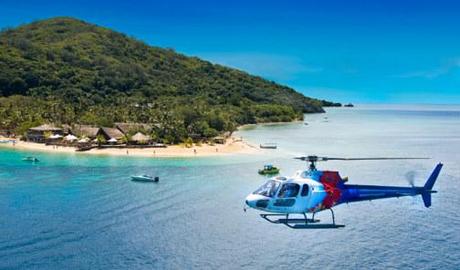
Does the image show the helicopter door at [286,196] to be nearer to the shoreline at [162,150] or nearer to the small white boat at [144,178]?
the small white boat at [144,178]

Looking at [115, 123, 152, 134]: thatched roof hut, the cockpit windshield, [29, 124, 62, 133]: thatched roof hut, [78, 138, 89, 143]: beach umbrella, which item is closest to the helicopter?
the cockpit windshield

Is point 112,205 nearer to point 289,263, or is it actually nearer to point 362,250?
point 289,263

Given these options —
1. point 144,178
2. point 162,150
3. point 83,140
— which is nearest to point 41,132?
point 83,140

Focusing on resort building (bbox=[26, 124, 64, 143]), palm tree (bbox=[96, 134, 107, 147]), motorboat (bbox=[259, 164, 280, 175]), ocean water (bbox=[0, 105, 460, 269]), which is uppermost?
resort building (bbox=[26, 124, 64, 143])

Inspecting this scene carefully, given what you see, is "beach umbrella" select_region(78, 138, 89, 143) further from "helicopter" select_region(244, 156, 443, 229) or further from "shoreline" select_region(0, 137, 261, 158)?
"helicopter" select_region(244, 156, 443, 229)

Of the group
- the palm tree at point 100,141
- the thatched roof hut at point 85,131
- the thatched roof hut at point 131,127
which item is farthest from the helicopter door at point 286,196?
the thatched roof hut at point 85,131
